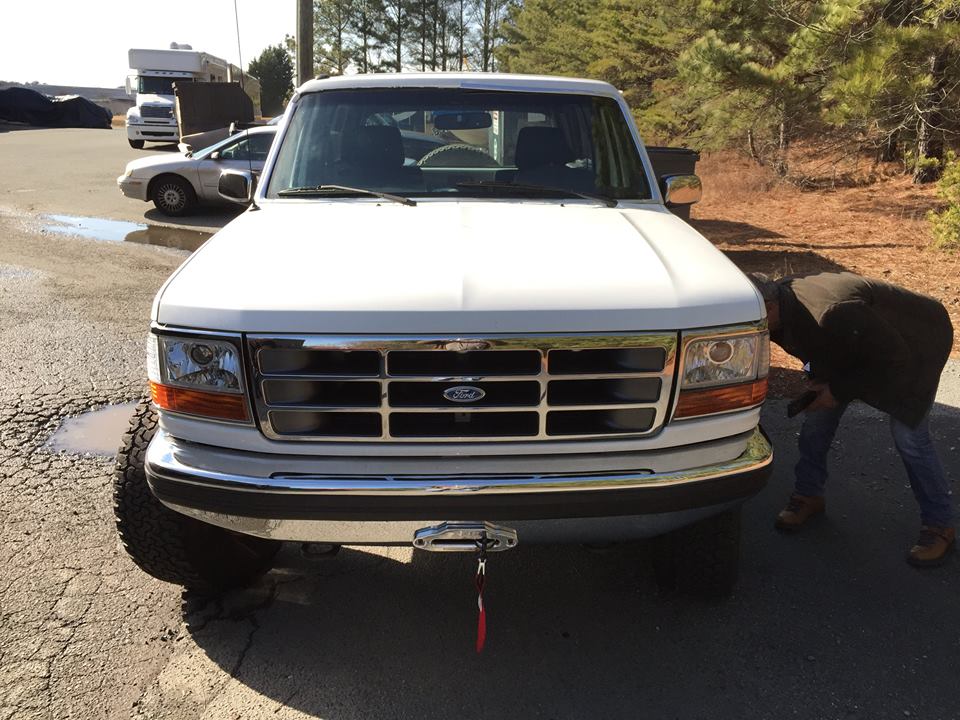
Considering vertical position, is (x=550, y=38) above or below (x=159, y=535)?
above

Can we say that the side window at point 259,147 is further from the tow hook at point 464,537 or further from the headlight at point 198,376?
the tow hook at point 464,537

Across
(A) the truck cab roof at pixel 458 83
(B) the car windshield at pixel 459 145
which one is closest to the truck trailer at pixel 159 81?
(A) the truck cab roof at pixel 458 83

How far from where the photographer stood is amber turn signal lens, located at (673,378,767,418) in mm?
2646

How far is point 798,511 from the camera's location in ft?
12.9

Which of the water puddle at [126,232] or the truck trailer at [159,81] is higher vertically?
the truck trailer at [159,81]

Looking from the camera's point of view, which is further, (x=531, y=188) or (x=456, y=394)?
(x=531, y=188)

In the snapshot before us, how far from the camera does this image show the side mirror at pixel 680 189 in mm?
4141

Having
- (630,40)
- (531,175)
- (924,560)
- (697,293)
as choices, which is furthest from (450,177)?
(630,40)

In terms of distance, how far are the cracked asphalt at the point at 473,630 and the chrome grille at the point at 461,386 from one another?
0.92 m

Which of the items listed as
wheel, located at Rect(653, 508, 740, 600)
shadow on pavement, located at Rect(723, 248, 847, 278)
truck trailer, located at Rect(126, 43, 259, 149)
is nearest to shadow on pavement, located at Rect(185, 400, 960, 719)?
wheel, located at Rect(653, 508, 740, 600)

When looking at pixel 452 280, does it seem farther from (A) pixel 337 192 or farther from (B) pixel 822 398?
(B) pixel 822 398

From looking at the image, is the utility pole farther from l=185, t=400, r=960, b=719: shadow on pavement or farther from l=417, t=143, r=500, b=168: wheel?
l=185, t=400, r=960, b=719: shadow on pavement

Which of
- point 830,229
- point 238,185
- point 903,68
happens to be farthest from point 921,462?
point 830,229

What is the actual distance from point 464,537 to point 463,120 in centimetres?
238
